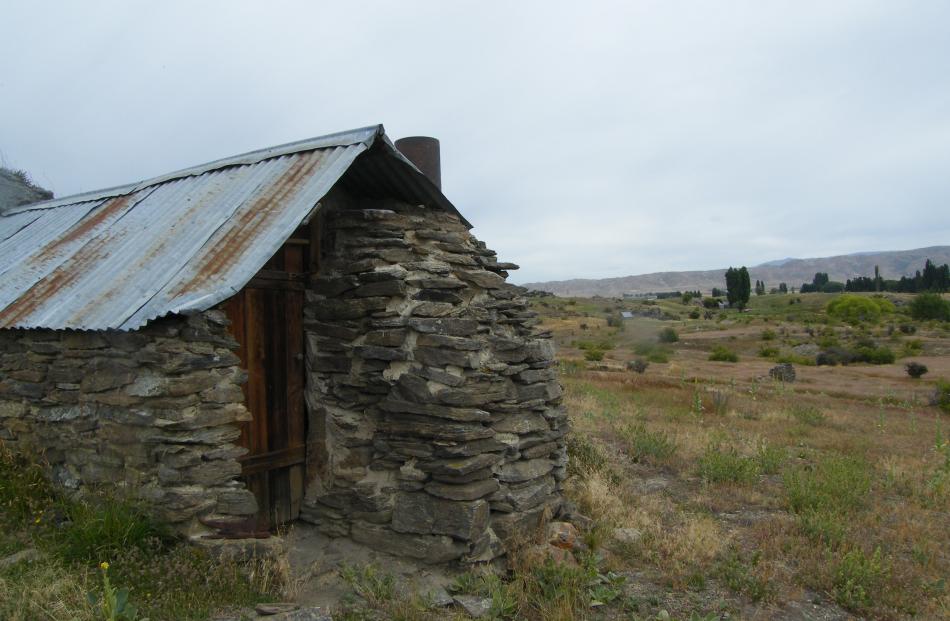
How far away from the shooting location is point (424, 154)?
7.30 meters

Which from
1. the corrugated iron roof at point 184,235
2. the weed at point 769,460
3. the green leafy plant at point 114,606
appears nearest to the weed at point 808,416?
the weed at point 769,460

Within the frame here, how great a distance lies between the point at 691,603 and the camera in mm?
5109

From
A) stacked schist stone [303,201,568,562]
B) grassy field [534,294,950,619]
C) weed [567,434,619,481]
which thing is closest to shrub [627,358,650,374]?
grassy field [534,294,950,619]

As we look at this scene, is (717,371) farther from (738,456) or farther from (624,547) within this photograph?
(624,547)

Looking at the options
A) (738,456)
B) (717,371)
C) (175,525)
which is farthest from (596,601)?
(717,371)

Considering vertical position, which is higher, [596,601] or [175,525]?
[175,525]

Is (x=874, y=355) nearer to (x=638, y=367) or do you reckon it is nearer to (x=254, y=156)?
(x=638, y=367)

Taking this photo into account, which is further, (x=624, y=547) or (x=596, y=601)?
(x=624, y=547)

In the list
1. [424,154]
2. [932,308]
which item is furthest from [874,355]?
[424,154]

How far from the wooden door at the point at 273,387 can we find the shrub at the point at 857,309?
44128 mm

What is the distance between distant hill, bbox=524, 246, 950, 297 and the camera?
157 metres

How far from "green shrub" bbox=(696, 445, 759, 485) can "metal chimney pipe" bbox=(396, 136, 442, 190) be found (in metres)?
5.18

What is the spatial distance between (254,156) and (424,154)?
1846 mm

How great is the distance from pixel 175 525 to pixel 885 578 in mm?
5672
